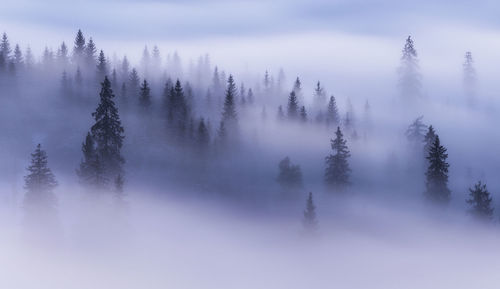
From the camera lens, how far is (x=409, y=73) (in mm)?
129500

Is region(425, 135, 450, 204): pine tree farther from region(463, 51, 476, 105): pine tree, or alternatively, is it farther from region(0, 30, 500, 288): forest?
region(463, 51, 476, 105): pine tree

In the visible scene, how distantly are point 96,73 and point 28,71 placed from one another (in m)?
18.0

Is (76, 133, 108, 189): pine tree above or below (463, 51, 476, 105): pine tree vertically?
below

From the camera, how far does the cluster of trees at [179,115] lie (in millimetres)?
72562

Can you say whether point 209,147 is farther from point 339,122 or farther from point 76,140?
point 339,122

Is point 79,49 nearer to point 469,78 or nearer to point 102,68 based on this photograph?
point 102,68

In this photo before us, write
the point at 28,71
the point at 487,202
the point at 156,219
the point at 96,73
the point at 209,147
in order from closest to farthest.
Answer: the point at 487,202, the point at 156,219, the point at 209,147, the point at 96,73, the point at 28,71

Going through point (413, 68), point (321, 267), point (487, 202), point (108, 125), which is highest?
point (413, 68)

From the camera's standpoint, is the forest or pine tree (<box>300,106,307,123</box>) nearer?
the forest

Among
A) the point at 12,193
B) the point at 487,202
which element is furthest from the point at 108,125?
the point at 487,202

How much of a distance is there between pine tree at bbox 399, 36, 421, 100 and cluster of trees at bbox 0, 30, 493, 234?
19 cm

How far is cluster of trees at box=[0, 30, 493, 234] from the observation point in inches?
2857

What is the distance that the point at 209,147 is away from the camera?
10238 cm

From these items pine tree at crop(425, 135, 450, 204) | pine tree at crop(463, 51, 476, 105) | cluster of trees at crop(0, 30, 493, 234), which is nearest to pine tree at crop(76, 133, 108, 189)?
cluster of trees at crop(0, 30, 493, 234)
